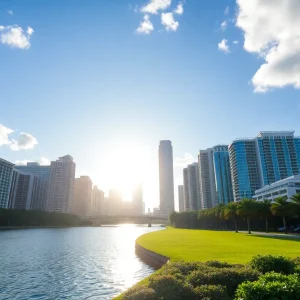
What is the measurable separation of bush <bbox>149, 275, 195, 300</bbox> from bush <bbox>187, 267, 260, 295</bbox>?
175 centimetres

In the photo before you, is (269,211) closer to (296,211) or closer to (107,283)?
(296,211)

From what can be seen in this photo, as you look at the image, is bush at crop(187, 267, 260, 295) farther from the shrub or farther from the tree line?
the tree line

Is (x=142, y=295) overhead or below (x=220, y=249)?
overhead

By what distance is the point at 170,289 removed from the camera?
41.4ft

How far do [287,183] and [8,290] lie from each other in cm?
15163

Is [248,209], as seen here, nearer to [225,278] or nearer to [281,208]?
[281,208]

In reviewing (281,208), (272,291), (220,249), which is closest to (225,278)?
(272,291)

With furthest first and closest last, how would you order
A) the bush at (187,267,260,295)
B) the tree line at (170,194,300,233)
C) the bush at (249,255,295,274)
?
the tree line at (170,194,300,233) → the bush at (249,255,295,274) → the bush at (187,267,260,295)

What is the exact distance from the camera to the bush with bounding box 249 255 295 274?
15348 millimetres

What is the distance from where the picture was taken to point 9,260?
4028 centimetres

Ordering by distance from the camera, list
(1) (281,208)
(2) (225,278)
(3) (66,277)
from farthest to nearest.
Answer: (1) (281,208)
(3) (66,277)
(2) (225,278)

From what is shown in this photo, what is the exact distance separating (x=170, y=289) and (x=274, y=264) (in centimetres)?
709

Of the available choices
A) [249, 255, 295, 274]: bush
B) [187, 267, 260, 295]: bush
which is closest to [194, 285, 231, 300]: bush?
[187, 267, 260, 295]: bush

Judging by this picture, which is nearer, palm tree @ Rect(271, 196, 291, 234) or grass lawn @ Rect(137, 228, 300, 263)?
grass lawn @ Rect(137, 228, 300, 263)
